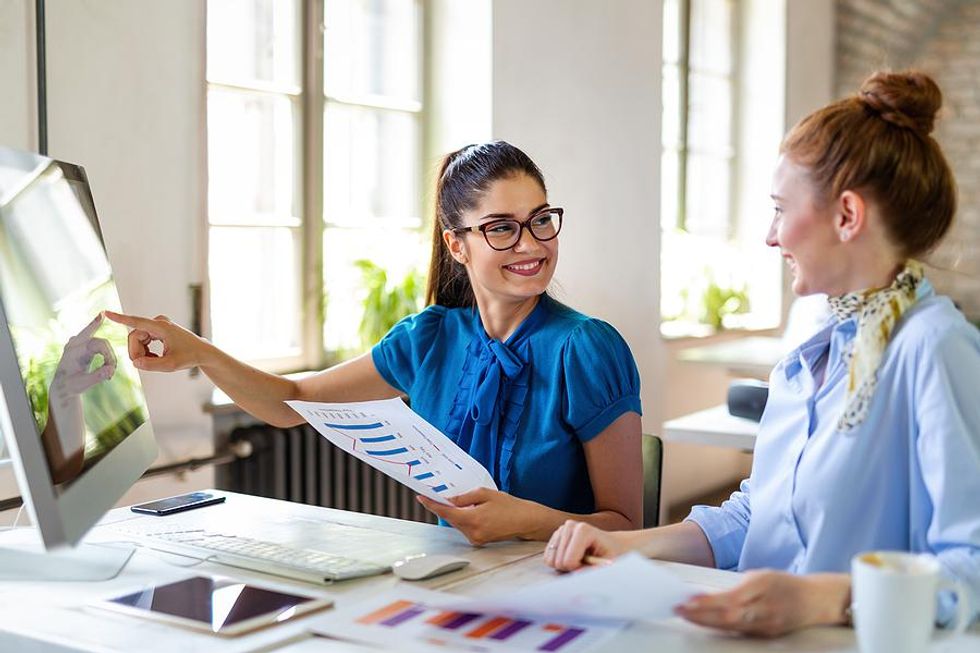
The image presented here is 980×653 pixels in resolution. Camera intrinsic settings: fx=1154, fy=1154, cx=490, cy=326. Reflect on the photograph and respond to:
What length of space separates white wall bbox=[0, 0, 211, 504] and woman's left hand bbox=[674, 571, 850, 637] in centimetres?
195

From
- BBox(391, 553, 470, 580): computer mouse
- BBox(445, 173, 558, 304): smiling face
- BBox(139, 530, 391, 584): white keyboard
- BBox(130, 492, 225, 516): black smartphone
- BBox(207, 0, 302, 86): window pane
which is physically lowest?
BBox(130, 492, 225, 516): black smartphone

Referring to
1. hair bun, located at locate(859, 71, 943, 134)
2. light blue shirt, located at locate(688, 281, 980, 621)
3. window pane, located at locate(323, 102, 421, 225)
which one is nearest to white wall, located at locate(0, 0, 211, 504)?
window pane, located at locate(323, 102, 421, 225)

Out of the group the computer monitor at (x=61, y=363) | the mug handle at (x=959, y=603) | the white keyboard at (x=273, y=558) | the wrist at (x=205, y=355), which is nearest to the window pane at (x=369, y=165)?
the wrist at (x=205, y=355)

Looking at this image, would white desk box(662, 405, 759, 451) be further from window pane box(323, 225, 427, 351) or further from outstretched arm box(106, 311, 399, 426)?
window pane box(323, 225, 427, 351)

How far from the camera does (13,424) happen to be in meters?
1.21

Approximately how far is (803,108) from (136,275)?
4.95 metres

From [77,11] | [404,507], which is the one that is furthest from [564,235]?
→ [77,11]

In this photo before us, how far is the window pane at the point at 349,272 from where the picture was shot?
3730mm

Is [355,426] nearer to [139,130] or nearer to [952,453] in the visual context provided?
[952,453]

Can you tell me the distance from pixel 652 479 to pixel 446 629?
35.9 inches

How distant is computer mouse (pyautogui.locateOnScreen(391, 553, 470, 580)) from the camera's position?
1495 millimetres

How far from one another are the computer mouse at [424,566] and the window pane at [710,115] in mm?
4659

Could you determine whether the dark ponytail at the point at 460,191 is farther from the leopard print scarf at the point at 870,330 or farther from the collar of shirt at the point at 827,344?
the leopard print scarf at the point at 870,330

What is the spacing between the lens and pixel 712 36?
6223 mm
